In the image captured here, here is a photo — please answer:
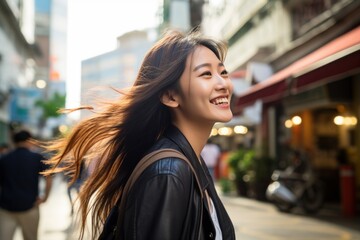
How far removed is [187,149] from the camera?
6.22 ft

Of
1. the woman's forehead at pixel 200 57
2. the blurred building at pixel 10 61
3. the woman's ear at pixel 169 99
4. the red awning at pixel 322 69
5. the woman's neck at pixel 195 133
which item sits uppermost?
the blurred building at pixel 10 61

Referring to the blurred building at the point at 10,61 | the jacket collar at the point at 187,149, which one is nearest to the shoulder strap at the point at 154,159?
the jacket collar at the point at 187,149

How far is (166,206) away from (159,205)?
22mm

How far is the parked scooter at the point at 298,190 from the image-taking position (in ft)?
37.8

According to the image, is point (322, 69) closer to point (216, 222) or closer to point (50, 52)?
point (216, 222)

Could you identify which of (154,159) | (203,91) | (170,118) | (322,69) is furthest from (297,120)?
(154,159)

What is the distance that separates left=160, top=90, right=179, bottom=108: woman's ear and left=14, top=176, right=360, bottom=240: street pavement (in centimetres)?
507

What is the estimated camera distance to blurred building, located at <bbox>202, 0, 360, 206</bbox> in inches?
372

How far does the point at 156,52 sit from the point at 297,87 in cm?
803

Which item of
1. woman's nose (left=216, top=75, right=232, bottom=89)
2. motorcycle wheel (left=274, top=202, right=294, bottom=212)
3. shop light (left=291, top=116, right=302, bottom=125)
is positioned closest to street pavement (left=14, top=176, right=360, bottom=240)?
motorcycle wheel (left=274, top=202, right=294, bottom=212)

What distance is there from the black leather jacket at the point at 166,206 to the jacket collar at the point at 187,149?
190 millimetres

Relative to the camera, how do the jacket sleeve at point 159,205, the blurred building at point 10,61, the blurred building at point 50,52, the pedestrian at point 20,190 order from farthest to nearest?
the blurred building at point 50,52
the blurred building at point 10,61
the pedestrian at point 20,190
the jacket sleeve at point 159,205

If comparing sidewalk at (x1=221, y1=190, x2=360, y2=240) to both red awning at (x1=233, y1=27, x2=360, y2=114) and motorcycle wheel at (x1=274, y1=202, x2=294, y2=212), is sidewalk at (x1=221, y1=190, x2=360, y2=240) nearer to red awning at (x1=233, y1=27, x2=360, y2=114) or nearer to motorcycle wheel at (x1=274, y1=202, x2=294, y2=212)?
motorcycle wheel at (x1=274, y1=202, x2=294, y2=212)

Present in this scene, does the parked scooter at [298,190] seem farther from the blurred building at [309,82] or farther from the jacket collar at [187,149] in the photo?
the jacket collar at [187,149]
